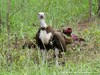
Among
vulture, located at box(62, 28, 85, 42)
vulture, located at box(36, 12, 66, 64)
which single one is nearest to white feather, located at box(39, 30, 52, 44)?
vulture, located at box(36, 12, 66, 64)

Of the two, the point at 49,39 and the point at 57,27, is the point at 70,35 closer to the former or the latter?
the point at 49,39

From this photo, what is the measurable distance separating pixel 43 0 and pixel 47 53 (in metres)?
4.03

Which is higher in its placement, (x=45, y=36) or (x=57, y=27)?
(x=45, y=36)

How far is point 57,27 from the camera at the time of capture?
7797 mm

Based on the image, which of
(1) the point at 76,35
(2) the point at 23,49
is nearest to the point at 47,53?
(2) the point at 23,49

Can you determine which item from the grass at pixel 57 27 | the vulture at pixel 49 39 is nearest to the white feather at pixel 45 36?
the vulture at pixel 49 39

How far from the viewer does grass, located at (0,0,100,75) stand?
4.64 metres

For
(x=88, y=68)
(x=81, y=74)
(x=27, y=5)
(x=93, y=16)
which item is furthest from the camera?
(x=27, y=5)

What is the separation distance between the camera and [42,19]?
5.88 meters

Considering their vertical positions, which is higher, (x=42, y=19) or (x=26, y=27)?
(x=42, y=19)

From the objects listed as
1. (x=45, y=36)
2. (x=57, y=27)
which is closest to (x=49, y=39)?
(x=45, y=36)

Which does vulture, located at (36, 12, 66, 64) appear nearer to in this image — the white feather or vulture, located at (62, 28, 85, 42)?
the white feather

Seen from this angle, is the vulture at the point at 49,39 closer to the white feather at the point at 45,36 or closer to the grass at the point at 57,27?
the white feather at the point at 45,36

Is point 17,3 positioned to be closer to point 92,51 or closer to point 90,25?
point 90,25
